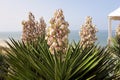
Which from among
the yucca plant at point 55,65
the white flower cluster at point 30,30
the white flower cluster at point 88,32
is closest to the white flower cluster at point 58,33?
the yucca plant at point 55,65

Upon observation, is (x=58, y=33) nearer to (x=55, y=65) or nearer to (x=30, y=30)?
(x=55, y=65)

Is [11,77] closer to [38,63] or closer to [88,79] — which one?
[38,63]

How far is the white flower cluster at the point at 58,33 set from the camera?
476cm

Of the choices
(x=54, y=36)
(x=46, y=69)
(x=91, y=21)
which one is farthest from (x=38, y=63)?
(x=91, y=21)

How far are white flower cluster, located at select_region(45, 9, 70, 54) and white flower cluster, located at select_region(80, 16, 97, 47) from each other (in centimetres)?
249

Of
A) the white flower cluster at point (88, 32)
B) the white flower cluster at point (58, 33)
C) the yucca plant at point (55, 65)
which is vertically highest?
the white flower cluster at point (58, 33)

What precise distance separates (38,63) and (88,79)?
2.06 feet

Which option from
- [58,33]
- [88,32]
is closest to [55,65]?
[58,33]

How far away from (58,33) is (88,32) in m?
3.18

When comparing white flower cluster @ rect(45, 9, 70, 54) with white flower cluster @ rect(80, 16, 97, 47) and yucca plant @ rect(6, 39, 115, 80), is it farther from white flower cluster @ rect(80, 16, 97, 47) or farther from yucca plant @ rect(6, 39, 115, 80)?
white flower cluster @ rect(80, 16, 97, 47)

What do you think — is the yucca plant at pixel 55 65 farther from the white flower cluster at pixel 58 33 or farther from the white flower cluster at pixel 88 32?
the white flower cluster at pixel 88 32

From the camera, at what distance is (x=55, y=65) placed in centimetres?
445

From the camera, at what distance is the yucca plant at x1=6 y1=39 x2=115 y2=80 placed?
454 centimetres

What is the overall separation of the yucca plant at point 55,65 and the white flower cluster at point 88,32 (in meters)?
2.44
